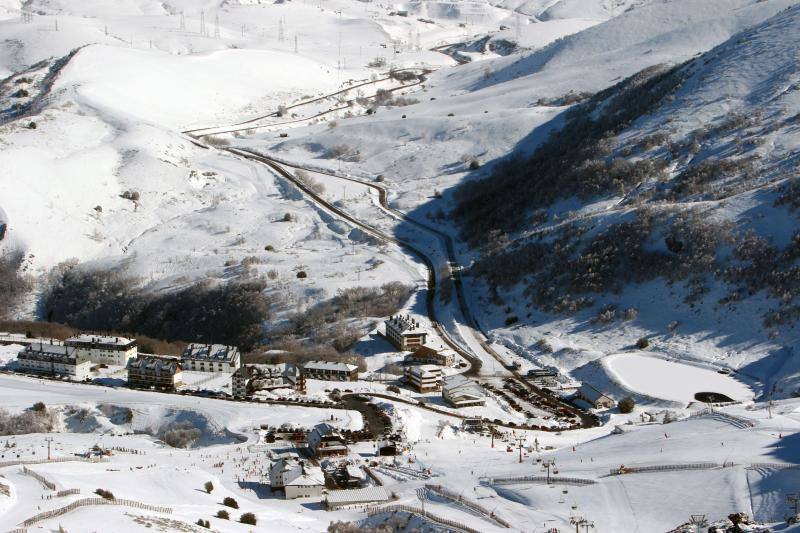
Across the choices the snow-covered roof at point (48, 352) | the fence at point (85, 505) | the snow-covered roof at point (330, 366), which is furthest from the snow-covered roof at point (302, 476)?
the snow-covered roof at point (48, 352)

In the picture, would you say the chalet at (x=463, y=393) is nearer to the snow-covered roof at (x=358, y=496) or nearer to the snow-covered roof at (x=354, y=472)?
the snow-covered roof at (x=354, y=472)

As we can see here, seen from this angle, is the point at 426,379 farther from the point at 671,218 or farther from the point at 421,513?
the point at 671,218

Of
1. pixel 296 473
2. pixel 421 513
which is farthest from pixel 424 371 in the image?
pixel 421 513

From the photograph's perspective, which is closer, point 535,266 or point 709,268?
point 709,268

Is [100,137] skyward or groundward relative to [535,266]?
skyward

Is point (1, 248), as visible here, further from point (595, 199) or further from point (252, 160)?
point (595, 199)

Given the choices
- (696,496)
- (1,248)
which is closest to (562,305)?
(696,496)
